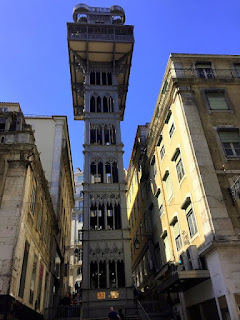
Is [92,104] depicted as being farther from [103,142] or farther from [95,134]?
[103,142]

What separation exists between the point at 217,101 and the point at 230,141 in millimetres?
3838

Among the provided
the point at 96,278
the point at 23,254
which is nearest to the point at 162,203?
the point at 96,278

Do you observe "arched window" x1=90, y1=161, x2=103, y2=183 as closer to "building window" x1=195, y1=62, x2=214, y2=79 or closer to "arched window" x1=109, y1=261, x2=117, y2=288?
"arched window" x1=109, y1=261, x2=117, y2=288

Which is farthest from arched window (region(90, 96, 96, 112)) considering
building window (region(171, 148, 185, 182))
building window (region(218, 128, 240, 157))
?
building window (region(218, 128, 240, 157))

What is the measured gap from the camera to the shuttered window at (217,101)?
2083cm

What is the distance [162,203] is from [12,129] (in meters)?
13.4

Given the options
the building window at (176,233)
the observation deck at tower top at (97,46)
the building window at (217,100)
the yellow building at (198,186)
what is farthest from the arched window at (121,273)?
the observation deck at tower top at (97,46)

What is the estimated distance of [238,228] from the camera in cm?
1519

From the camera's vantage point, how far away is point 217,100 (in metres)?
21.3

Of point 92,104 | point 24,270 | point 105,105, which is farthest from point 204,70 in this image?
point 24,270

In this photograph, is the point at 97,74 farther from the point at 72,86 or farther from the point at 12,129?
the point at 12,129

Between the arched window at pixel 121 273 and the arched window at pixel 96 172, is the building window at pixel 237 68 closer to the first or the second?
the arched window at pixel 96 172

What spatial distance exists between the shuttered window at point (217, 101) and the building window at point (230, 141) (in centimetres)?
226

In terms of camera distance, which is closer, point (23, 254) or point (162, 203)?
point (23, 254)
